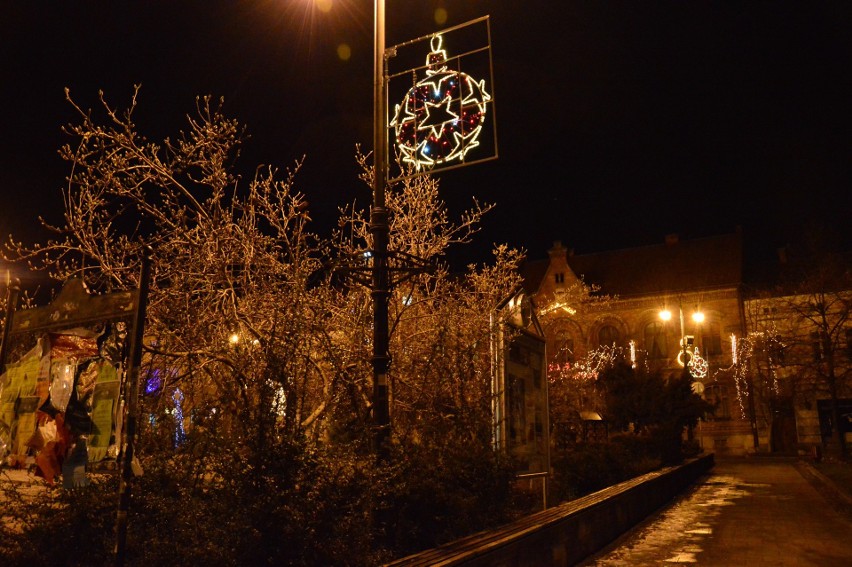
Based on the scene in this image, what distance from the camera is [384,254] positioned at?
25.6 ft

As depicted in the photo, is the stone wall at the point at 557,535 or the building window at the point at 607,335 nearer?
the stone wall at the point at 557,535

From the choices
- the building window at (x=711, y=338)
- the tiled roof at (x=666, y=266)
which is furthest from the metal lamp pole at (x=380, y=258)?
the building window at (x=711, y=338)

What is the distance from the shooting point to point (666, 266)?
53.2 meters

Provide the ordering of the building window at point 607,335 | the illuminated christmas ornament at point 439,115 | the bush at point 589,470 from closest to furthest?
the illuminated christmas ornament at point 439,115, the bush at point 589,470, the building window at point 607,335

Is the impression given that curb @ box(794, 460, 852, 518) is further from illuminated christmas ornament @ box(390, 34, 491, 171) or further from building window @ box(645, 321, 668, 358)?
building window @ box(645, 321, 668, 358)

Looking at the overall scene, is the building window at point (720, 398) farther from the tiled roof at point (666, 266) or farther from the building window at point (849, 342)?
the building window at point (849, 342)

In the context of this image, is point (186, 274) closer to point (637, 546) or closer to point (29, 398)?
point (29, 398)

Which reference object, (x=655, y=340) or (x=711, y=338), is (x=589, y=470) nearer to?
(x=711, y=338)

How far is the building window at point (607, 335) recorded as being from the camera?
170 feet

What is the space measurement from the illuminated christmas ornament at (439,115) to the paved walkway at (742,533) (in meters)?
5.81

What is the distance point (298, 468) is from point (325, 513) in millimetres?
430

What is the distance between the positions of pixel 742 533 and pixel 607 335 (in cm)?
4171

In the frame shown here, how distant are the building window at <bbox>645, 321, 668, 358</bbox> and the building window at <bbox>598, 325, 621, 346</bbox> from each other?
2.30 m

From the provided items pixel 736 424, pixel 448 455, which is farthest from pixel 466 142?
pixel 736 424
